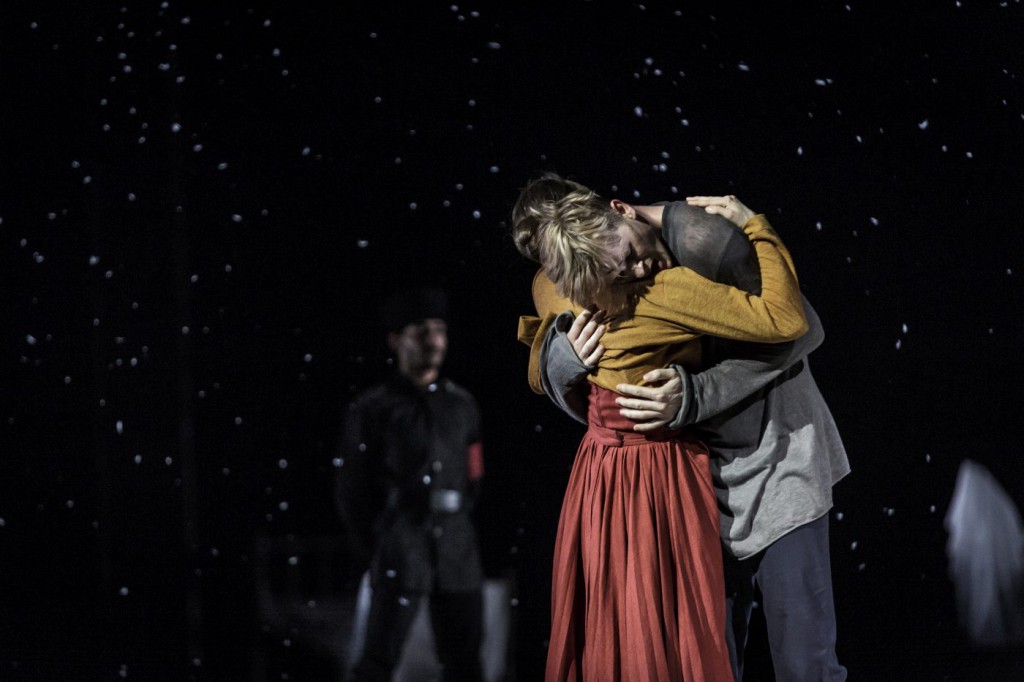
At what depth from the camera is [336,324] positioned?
5.19 feet

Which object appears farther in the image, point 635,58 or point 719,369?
point 635,58

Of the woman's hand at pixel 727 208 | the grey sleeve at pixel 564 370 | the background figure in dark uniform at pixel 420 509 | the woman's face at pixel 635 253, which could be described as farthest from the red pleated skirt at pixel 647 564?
the background figure in dark uniform at pixel 420 509

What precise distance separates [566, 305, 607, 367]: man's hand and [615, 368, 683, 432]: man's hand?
0.16 feet

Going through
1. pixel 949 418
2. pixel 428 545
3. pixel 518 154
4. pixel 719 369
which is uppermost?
pixel 518 154

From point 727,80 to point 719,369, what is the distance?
559 millimetres

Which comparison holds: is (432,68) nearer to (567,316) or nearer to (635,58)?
(635,58)

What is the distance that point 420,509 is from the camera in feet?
5.20

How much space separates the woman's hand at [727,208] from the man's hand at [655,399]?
8.0 inches

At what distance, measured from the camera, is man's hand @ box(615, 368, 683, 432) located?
1.15m

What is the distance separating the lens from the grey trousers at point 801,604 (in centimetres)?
120

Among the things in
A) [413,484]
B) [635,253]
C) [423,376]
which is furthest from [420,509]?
[635,253]

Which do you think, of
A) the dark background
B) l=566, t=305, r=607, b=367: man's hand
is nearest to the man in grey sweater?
l=566, t=305, r=607, b=367: man's hand

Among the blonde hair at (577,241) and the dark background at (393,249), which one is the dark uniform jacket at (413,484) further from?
the blonde hair at (577,241)

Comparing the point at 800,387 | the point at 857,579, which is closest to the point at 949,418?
the point at 857,579
